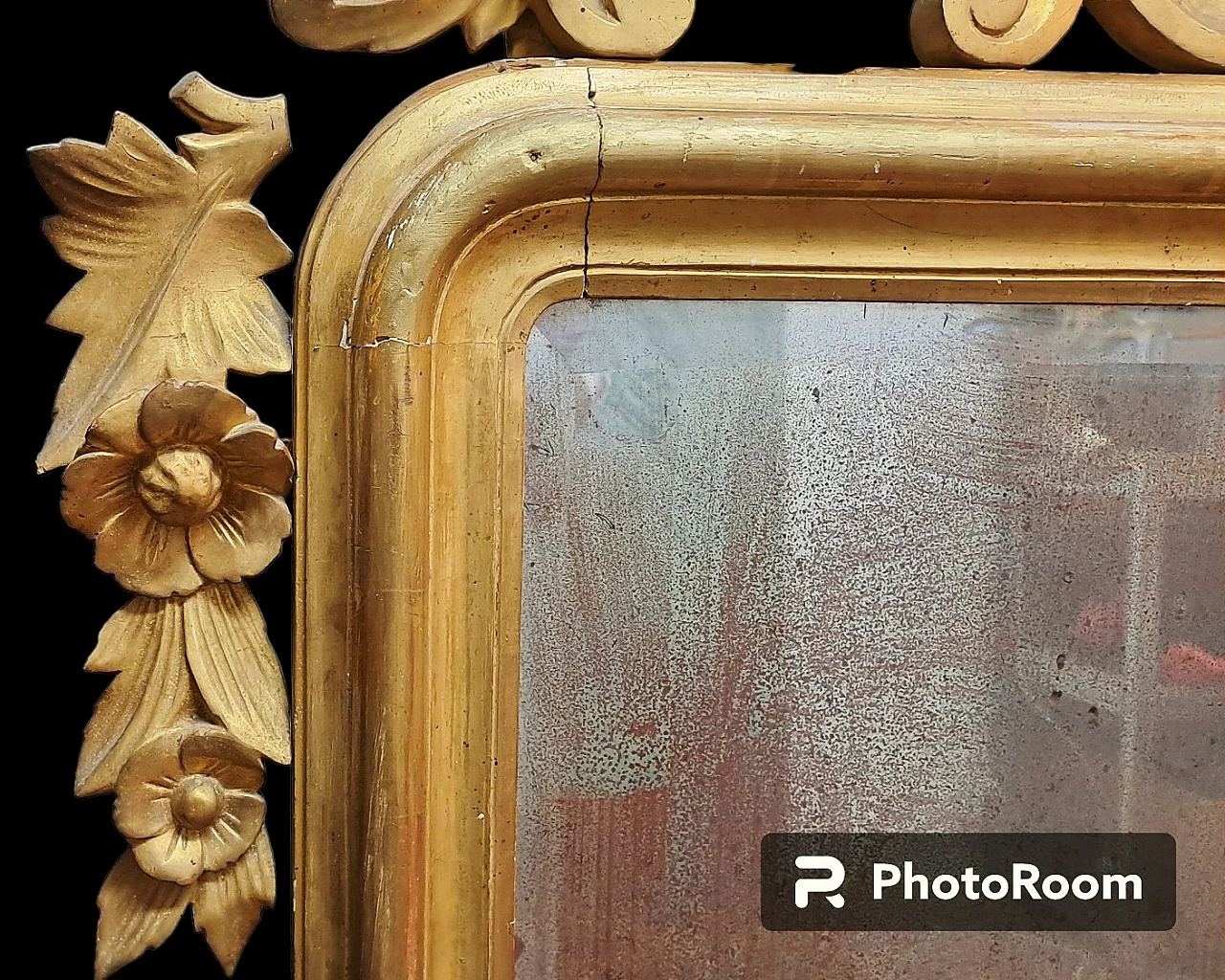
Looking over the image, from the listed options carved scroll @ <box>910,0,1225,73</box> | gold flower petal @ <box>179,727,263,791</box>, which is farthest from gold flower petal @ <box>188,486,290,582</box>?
carved scroll @ <box>910,0,1225,73</box>

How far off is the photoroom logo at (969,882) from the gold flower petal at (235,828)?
0.38 metres

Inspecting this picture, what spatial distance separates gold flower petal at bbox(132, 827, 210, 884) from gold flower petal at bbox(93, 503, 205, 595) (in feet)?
0.59

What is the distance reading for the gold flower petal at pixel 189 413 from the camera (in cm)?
96

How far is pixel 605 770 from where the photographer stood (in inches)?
41.1

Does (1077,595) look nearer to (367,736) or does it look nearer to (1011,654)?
(1011,654)

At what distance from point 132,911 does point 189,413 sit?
14.6 inches

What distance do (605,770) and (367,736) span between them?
7.0 inches

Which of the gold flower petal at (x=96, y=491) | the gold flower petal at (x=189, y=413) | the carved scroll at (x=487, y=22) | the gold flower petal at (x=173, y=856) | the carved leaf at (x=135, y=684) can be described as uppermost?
the carved scroll at (x=487, y=22)

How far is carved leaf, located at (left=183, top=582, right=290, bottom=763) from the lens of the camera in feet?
3.33

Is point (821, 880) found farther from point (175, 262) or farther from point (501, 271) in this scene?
point (175, 262)

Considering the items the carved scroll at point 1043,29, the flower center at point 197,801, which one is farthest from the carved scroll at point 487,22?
the flower center at point 197,801

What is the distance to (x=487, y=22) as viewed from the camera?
1011mm

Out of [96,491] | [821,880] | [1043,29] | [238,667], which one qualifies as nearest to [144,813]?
[238,667]

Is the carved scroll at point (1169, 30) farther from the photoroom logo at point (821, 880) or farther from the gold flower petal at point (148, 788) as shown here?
the gold flower petal at point (148, 788)
